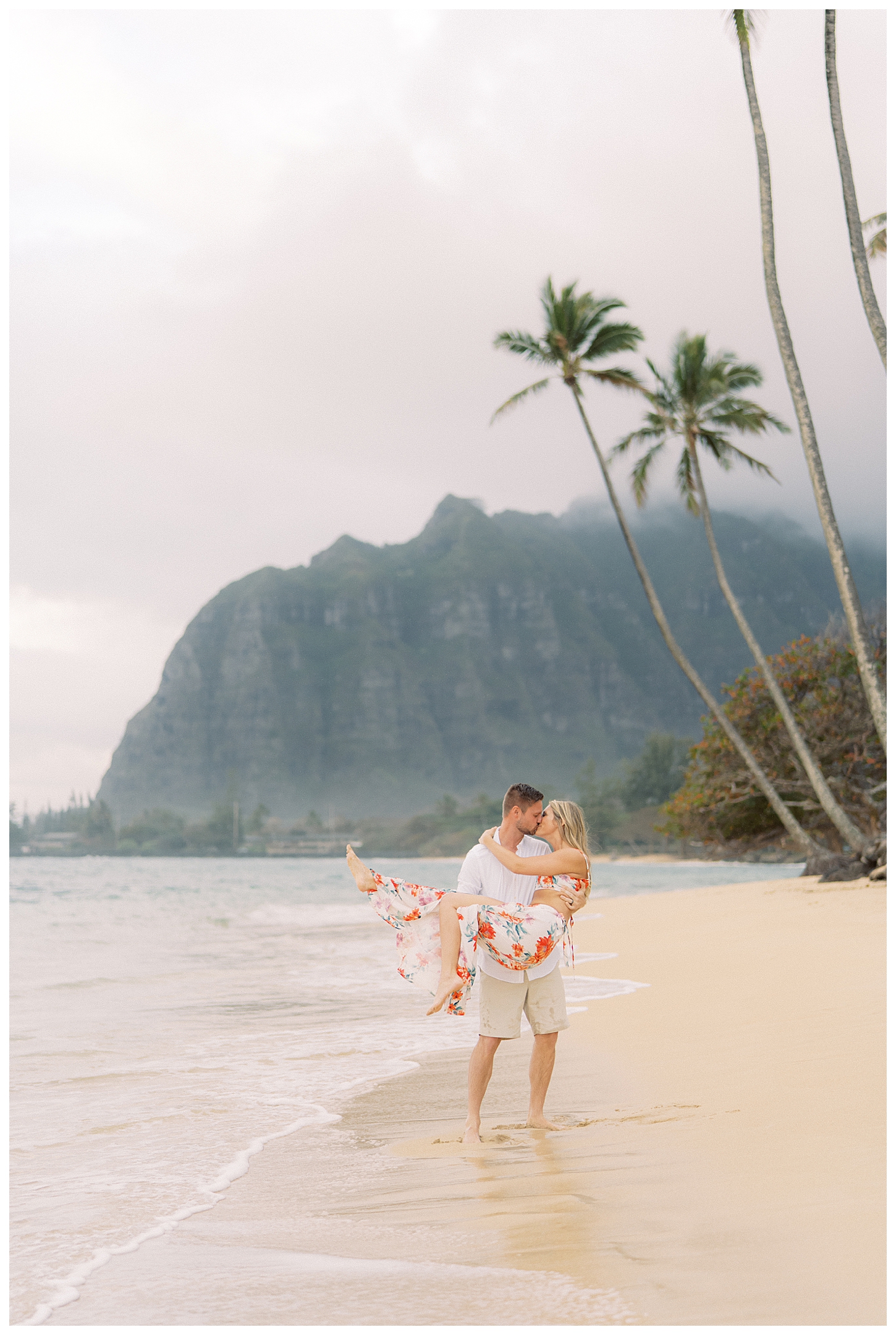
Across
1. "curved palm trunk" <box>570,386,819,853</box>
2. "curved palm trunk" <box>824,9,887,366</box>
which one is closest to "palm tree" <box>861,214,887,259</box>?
"curved palm trunk" <box>824,9,887,366</box>

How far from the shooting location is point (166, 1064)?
727 centimetres

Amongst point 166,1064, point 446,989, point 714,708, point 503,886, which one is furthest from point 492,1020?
point 714,708

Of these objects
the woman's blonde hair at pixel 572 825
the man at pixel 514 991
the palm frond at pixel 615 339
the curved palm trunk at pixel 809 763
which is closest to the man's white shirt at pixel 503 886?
the man at pixel 514 991

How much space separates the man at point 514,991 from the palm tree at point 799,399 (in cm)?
1274

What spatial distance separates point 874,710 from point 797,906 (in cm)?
360

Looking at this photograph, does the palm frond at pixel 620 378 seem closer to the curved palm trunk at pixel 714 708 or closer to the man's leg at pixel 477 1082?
the curved palm trunk at pixel 714 708

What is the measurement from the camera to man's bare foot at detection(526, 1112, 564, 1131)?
487 cm

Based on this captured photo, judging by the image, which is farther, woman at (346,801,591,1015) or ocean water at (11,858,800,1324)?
woman at (346,801,591,1015)

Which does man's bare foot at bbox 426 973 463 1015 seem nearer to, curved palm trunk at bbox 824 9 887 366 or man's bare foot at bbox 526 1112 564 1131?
man's bare foot at bbox 526 1112 564 1131

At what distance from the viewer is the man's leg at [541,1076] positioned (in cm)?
493

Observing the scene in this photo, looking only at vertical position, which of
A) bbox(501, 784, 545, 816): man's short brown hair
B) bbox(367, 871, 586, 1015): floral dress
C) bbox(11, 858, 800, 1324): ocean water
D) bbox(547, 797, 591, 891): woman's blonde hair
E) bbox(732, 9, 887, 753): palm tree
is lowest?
bbox(11, 858, 800, 1324): ocean water

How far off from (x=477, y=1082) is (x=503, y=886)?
2.92 feet

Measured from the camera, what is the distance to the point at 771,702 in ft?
92.3

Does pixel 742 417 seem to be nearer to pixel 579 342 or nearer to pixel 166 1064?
pixel 579 342
